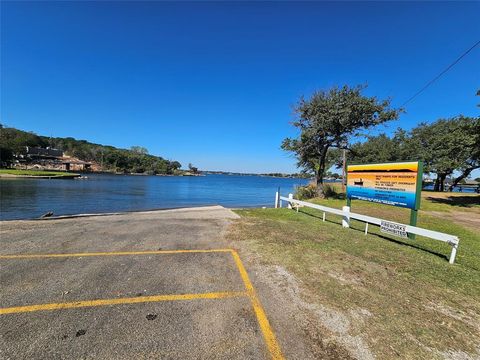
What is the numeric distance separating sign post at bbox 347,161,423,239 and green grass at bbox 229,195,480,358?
122cm

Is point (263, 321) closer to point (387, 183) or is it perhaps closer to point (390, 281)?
point (390, 281)

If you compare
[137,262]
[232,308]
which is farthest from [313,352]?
[137,262]

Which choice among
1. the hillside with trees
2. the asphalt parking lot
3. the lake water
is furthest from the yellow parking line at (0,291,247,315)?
the hillside with trees

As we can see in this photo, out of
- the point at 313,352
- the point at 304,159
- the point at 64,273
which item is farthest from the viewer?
the point at 304,159

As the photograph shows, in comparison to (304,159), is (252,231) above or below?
below

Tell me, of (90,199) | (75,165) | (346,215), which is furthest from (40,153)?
(346,215)

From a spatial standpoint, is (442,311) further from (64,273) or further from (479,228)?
(479,228)

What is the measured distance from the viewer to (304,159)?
22453 millimetres

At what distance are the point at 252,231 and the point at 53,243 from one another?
17.2 ft

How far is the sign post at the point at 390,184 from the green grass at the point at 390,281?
122 cm

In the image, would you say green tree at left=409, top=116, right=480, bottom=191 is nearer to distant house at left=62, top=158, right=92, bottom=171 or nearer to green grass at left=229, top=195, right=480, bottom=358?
green grass at left=229, top=195, right=480, bottom=358

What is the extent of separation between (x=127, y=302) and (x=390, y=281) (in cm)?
437

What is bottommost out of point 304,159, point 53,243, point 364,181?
point 53,243

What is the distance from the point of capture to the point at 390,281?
439cm
